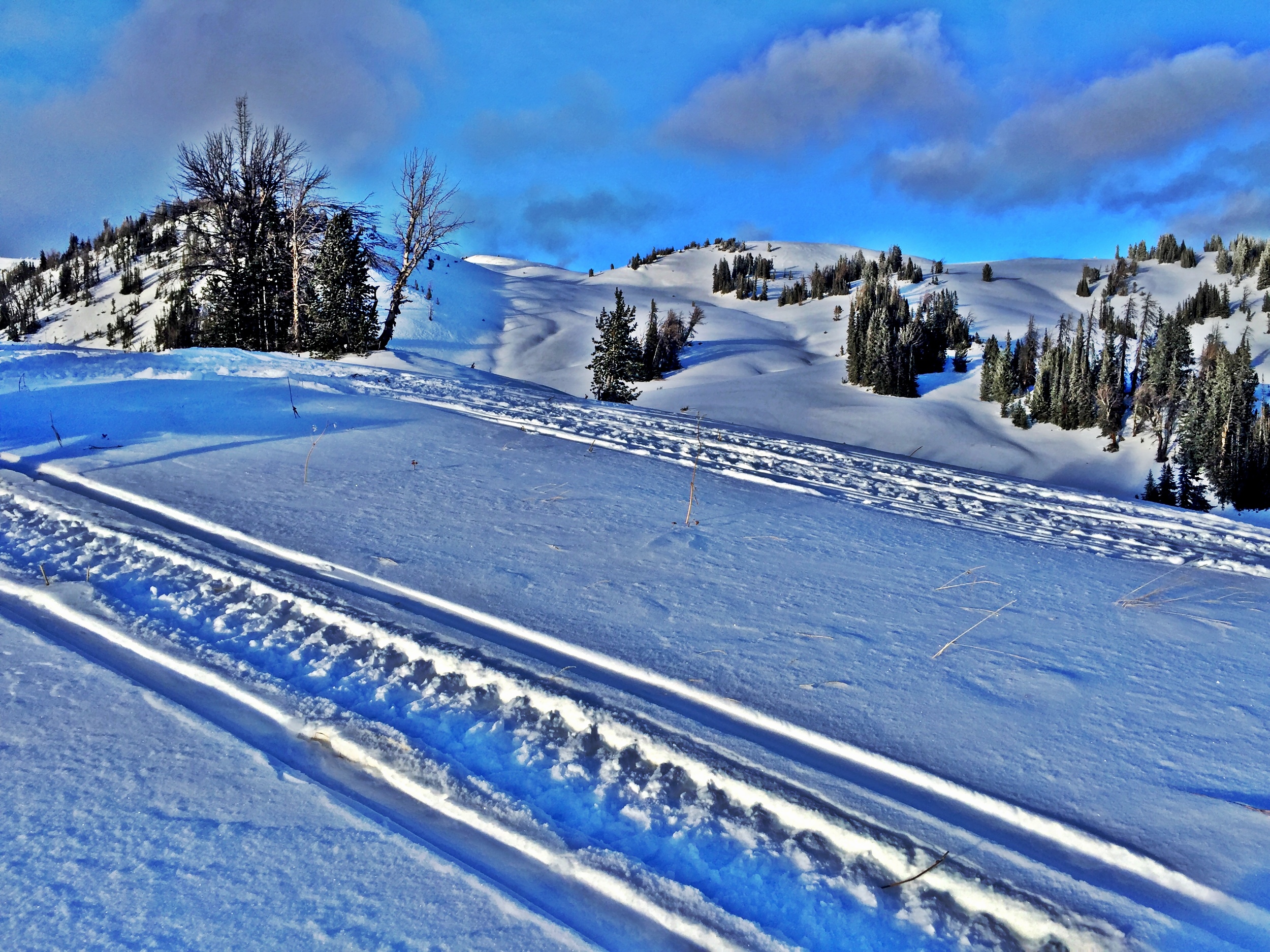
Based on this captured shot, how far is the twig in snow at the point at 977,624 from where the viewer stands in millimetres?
3393

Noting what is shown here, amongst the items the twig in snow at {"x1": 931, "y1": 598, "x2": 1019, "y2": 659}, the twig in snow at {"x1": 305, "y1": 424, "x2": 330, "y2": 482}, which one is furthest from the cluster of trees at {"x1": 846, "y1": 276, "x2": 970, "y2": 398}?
the twig in snow at {"x1": 931, "y1": 598, "x2": 1019, "y2": 659}

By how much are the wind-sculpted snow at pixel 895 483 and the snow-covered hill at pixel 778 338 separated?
7751 millimetres

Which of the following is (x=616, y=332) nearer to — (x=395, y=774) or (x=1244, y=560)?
(x=1244, y=560)

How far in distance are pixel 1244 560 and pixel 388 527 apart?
22.6 ft

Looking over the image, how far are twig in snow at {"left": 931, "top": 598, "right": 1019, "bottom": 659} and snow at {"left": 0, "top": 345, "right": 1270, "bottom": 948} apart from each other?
0.9 inches

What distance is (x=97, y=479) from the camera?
5.31 meters

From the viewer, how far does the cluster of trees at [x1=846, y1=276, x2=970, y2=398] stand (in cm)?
4191

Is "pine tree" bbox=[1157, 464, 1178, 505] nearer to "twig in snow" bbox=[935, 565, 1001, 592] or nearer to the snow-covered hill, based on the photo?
the snow-covered hill

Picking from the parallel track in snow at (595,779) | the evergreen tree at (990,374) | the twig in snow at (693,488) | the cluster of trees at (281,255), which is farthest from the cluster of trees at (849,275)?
the parallel track in snow at (595,779)

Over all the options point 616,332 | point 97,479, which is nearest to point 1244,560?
point 97,479

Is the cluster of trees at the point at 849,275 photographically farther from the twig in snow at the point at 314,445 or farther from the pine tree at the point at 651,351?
the twig in snow at the point at 314,445

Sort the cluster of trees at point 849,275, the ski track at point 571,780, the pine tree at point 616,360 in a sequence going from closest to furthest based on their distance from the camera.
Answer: the ski track at point 571,780 < the pine tree at point 616,360 < the cluster of trees at point 849,275

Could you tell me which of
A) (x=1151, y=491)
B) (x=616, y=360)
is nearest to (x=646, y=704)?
(x=616, y=360)

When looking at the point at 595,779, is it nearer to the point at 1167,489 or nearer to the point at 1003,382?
the point at 1167,489
